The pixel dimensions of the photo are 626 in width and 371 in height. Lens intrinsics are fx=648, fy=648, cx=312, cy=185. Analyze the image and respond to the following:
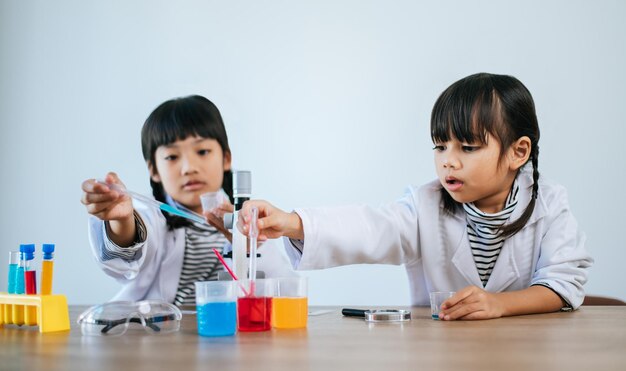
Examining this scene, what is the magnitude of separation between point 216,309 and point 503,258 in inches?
30.8

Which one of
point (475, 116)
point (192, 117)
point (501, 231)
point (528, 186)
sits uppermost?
point (192, 117)

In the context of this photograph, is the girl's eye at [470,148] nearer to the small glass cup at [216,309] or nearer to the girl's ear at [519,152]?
the girl's ear at [519,152]

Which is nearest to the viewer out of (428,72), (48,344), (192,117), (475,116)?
(48,344)

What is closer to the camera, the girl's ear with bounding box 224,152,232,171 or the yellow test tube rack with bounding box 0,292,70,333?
the yellow test tube rack with bounding box 0,292,70,333

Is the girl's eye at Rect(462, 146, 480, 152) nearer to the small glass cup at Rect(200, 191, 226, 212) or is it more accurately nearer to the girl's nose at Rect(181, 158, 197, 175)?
the small glass cup at Rect(200, 191, 226, 212)

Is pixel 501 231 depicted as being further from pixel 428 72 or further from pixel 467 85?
pixel 428 72

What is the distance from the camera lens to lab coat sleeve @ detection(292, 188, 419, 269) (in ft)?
4.24

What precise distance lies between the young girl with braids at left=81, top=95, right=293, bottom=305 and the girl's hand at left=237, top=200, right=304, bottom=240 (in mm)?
347

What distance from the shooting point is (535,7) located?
103 inches

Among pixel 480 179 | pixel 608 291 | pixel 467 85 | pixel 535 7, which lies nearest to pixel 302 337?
pixel 480 179

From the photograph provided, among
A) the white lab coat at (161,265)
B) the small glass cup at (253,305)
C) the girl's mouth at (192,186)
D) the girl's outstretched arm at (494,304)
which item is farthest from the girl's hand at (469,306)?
the girl's mouth at (192,186)

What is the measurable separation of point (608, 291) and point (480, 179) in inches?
55.1

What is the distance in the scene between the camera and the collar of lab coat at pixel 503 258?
1.45 metres

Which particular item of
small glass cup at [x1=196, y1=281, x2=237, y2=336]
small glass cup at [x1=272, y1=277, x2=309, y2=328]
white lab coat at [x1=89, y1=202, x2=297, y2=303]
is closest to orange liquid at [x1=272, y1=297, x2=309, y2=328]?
small glass cup at [x1=272, y1=277, x2=309, y2=328]
